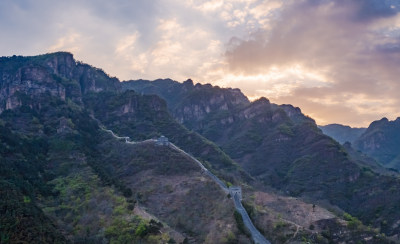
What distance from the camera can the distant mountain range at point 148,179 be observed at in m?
61.3

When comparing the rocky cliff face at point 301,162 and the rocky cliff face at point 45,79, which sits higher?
the rocky cliff face at point 45,79

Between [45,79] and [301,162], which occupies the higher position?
[45,79]

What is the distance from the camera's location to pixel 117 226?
199 feet

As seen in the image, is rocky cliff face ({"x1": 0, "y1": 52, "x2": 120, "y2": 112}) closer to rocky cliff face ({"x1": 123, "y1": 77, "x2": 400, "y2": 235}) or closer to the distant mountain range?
the distant mountain range

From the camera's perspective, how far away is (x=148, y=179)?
87938 mm

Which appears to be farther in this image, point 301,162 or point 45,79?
point 45,79

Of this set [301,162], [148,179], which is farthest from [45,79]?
[301,162]

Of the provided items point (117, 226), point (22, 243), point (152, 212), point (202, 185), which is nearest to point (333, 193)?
point (202, 185)

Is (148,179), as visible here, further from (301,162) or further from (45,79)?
(45,79)

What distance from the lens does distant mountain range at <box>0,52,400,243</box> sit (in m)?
61.3

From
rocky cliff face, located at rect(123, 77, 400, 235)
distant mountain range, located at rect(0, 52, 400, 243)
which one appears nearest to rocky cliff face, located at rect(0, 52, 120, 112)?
distant mountain range, located at rect(0, 52, 400, 243)

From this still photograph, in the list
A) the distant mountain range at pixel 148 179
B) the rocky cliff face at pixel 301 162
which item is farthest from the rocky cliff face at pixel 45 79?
→ the rocky cliff face at pixel 301 162

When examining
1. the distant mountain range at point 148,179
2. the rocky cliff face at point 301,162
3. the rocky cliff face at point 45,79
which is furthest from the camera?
the rocky cliff face at point 45,79

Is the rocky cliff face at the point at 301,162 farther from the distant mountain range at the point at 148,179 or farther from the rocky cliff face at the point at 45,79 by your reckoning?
the rocky cliff face at the point at 45,79
